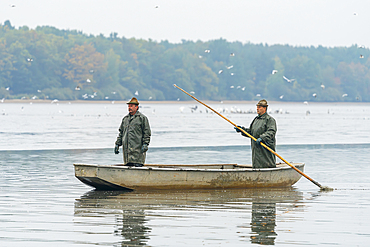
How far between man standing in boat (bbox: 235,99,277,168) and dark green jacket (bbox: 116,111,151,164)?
2.09 metres

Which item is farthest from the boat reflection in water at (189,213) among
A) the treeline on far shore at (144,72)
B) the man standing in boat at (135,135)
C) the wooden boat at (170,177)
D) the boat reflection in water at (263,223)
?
the treeline on far shore at (144,72)

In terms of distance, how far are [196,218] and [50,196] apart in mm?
3777

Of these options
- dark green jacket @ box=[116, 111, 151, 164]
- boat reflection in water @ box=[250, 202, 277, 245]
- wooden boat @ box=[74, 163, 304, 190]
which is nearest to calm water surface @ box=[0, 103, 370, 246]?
boat reflection in water @ box=[250, 202, 277, 245]

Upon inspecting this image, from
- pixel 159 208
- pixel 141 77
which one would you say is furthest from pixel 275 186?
pixel 141 77

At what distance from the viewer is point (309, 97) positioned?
180250 millimetres

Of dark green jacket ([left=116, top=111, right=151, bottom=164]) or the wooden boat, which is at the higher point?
dark green jacket ([left=116, top=111, right=151, bottom=164])

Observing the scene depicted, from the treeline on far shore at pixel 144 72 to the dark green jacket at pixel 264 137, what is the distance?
11212 cm

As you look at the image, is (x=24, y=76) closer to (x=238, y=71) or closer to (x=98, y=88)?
(x=98, y=88)

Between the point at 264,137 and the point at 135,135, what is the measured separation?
2.70 m

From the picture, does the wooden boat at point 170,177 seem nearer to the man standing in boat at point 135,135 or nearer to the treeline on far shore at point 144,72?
the man standing in boat at point 135,135

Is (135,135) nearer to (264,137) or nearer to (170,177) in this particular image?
(170,177)

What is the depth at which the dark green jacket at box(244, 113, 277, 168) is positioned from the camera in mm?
14273

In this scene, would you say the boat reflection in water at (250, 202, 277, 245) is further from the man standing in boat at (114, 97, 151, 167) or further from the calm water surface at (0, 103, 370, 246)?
the man standing in boat at (114, 97, 151, 167)

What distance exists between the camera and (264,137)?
14164 millimetres
